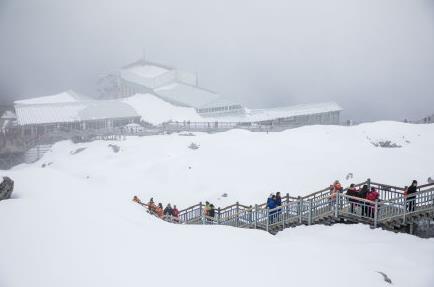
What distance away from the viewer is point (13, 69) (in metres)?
125

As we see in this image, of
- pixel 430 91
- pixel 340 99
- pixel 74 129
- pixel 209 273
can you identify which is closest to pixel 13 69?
pixel 74 129

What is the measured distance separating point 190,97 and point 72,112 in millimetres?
21468

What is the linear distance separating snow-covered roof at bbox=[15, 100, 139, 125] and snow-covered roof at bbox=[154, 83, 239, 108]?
974 cm

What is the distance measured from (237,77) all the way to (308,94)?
22.4m

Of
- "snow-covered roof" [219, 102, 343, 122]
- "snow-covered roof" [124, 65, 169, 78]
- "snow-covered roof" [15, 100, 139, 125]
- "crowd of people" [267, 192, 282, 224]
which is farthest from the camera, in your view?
"snow-covered roof" [124, 65, 169, 78]

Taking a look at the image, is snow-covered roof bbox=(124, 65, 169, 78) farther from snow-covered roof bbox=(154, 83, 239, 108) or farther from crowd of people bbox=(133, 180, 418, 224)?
crowd of people bbox=(133, 180, 418, 224)

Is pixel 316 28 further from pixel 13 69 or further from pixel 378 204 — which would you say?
pixel 378 204

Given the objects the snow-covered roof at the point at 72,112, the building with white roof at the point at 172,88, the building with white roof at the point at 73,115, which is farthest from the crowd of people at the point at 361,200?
the building with white roof at the point at 172,88

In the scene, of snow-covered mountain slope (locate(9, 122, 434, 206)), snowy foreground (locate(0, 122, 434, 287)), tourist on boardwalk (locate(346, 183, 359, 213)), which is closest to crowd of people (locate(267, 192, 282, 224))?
snowy foreground (locate(0, 122, 434, 287))

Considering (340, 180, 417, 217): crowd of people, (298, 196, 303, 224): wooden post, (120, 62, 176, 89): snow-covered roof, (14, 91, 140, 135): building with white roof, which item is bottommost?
(298, 196, 303, 224): wooden post

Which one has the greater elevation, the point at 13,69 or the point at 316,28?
the point at 316,28

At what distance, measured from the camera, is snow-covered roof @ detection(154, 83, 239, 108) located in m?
70.2

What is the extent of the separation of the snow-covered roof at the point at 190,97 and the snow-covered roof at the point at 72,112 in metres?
9.74

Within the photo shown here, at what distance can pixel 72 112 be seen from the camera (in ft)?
197
